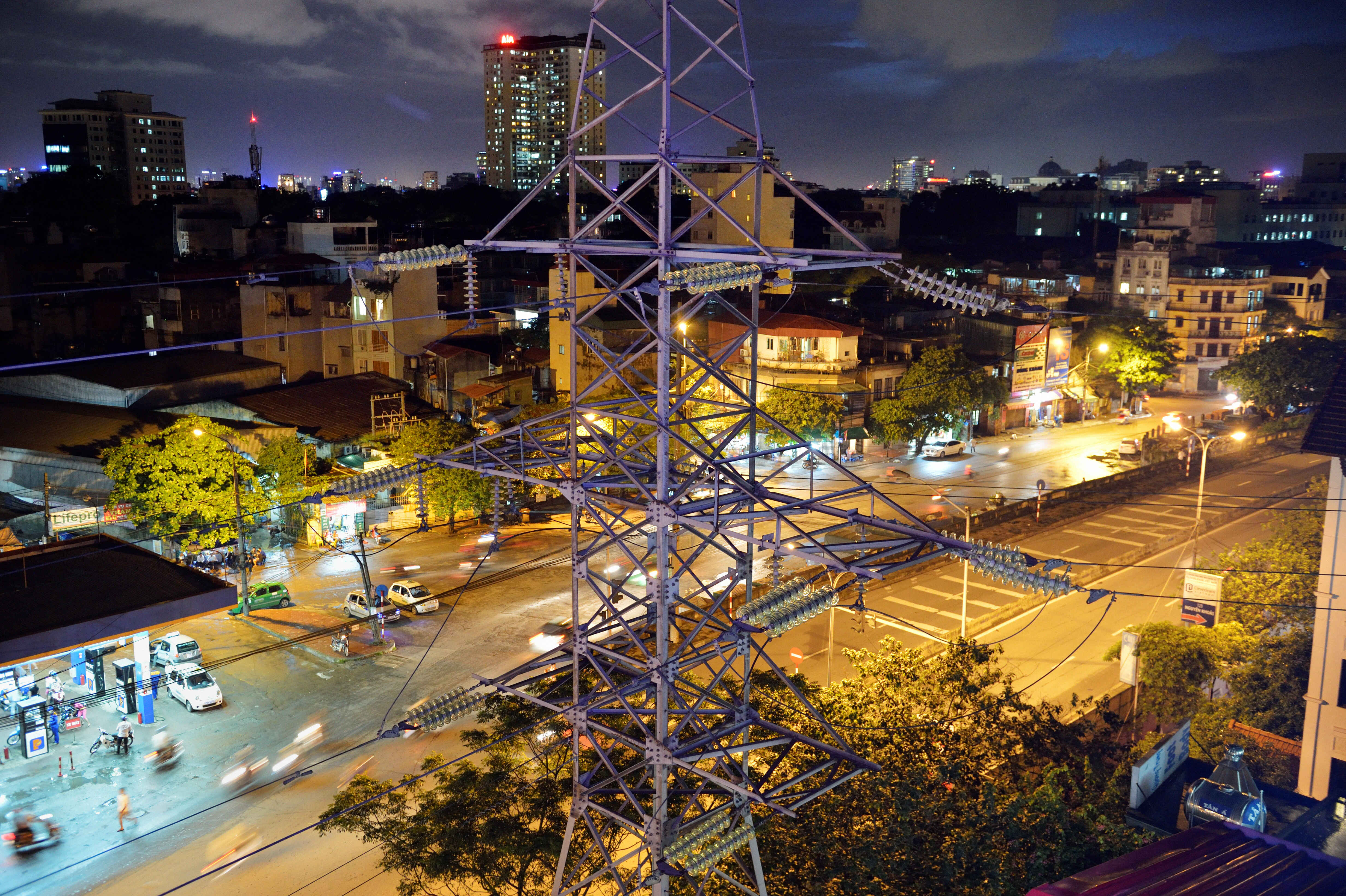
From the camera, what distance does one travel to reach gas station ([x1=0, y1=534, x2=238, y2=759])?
16781mm

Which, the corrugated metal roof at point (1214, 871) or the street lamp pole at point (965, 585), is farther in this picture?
the street lamp pole at point (965, 585)

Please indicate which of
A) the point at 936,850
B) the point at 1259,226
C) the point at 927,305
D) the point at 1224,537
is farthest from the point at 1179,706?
the point at 1259,226

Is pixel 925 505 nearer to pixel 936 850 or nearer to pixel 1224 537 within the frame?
pixel 1224 537

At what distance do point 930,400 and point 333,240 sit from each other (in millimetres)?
27897

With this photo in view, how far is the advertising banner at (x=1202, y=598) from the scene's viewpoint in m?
18.3

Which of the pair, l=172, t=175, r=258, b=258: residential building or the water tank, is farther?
l=172, t=175, r=258, b=258: residential building

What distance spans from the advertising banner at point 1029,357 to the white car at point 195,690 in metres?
34.2

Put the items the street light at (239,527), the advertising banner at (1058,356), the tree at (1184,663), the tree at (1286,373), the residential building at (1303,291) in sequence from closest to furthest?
the tree at (1184,663) < the street light at (239,527) < the tree at (1286,373) < the advertising banner at (1058,356) < the residential building at (1303,291)

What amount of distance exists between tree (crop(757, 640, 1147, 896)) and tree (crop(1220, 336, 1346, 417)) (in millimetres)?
35942

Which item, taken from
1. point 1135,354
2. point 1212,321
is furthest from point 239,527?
point 1212,321

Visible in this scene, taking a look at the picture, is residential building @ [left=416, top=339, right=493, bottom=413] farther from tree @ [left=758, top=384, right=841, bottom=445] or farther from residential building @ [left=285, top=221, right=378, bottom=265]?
tree @ [left=758, top=384, right=841, bottom=445]

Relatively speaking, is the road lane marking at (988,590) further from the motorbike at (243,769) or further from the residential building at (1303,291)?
the residential building at (1303,291)

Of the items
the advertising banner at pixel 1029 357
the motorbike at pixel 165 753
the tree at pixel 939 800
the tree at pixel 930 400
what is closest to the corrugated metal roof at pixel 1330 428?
the tree at pixel 939 800

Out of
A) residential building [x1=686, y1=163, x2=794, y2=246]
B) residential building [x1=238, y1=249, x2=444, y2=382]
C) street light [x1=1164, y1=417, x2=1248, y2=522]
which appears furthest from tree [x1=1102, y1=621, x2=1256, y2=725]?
residential building [x1=686, y1=163, x2=794, y2=246]
